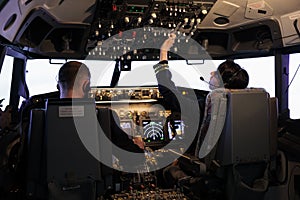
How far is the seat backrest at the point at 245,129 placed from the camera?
84.6 inches

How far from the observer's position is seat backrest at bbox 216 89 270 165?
7.05 feet

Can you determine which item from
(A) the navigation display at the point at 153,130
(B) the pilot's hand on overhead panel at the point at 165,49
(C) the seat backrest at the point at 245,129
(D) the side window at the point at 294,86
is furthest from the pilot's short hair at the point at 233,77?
(A) the navigation display at the point at 153,130

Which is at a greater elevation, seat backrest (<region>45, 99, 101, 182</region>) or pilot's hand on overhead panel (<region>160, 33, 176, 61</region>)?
pilot's hand on overhead panel (<region>160, 33, 176, 61</region>)

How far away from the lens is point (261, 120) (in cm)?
223

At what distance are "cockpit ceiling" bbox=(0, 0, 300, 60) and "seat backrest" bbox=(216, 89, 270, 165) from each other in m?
1.00

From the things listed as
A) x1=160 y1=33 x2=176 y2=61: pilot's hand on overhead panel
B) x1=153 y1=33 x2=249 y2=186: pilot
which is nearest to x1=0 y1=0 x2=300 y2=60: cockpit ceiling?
x1=160 y1=33 x2=176 y2=61: pilot's hand on overhead panel

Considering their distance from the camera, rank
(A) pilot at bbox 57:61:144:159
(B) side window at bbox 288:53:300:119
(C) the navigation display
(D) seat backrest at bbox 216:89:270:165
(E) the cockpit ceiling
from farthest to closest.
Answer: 1. (C) the navigation display
2. (B) side window at bbox 288:53:300:119
3. (E) the cockpit ceiling
4. (D) seat backrest at bbox 216:89:270:165
5. (A) pilot at bbox 57:61:144:159

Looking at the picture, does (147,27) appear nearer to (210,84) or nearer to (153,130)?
(210,84)

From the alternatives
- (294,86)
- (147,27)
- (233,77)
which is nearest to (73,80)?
(233,77)

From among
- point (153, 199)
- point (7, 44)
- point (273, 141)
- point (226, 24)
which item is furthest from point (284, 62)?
point (7, 44)

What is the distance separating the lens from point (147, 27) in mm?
3250

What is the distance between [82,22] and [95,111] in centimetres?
148

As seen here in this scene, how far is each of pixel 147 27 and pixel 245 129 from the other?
1509mm

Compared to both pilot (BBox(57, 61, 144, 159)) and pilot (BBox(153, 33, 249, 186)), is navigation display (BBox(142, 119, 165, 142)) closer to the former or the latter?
pilot (BBox(153, 33, 249, 186))
